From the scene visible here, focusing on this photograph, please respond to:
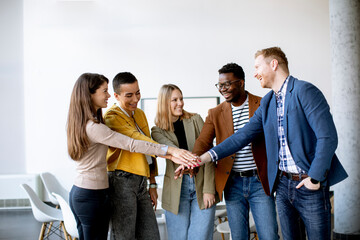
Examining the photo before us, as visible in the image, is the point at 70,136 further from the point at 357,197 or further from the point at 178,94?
the point at 357,197

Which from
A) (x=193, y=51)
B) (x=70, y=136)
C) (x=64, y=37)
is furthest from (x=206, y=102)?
(x=70, y=136)

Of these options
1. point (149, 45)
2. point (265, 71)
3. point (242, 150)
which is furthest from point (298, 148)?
point (149, 45)

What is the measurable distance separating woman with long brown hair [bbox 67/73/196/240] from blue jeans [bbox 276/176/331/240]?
3.01 feet

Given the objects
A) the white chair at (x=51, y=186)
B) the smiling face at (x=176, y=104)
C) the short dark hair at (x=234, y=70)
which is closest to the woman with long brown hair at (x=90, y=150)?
the smiling face at (x=176, y=104)

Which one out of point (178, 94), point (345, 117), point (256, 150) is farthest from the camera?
point (345, 117)

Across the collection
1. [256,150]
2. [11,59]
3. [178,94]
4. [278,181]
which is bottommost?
[278,181]

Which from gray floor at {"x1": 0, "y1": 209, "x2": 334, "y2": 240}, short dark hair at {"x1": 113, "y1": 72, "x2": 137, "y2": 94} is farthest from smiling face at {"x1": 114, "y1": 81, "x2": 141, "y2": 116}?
gray floor at {"x1": 0, "y1": 209, "x2": 334, "y2": 240}

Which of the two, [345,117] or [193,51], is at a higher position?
[193,51]

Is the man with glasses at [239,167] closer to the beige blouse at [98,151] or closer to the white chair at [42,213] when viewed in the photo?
the beige blouse at [98,151]

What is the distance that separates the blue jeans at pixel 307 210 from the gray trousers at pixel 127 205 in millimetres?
927

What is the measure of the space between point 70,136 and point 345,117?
10.9 ft

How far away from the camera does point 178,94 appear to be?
269 cm

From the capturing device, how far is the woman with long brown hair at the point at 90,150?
7.38 feet

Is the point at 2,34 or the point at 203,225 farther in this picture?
the point at 2,34
